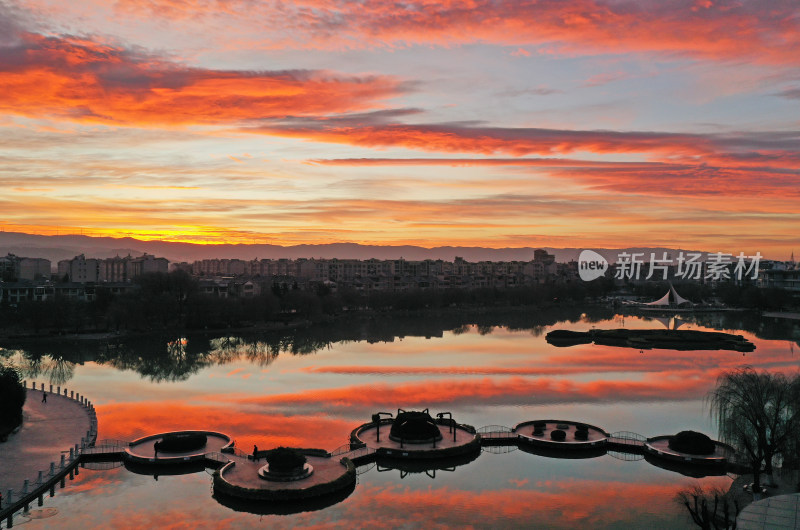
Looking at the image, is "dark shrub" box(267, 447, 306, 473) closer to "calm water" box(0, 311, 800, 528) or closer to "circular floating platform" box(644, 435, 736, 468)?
"calm water" box(0, 311, 800, 528)

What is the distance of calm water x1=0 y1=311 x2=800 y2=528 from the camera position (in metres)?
10.2

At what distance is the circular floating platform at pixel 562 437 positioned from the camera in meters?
13.1

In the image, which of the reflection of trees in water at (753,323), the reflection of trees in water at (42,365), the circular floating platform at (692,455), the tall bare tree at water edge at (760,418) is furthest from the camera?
the reflection of trees in water at (753,323)

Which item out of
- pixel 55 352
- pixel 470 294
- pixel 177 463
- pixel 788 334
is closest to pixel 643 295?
pixel 470 294

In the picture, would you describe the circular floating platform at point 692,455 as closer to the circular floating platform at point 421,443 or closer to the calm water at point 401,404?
the calm water at point 401,404

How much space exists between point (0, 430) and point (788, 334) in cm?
3349

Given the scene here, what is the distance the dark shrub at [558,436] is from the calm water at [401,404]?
25.3 inches

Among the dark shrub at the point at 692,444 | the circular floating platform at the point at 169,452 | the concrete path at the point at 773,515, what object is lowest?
the circular floating platform at the point at 169,452

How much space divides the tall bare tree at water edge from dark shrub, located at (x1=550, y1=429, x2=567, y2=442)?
2.87 metres

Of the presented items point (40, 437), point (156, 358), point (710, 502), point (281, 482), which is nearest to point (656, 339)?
point (156, 358)

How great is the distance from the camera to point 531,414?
15.9m

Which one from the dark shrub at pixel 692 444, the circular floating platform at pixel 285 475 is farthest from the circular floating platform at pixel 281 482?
the dark shrub at pixel 692 444

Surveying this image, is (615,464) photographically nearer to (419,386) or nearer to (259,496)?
(259,496)

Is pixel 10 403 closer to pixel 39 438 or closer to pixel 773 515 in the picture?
pixel 39 438
